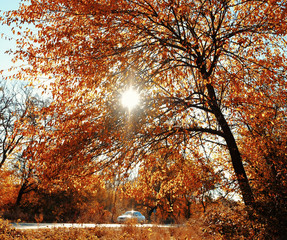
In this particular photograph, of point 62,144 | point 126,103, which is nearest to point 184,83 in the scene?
point 126,103

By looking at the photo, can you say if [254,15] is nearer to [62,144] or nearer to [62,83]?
[62,83]

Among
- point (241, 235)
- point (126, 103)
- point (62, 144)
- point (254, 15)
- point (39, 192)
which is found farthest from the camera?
point (39, 192)

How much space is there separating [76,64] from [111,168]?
3.28 metres

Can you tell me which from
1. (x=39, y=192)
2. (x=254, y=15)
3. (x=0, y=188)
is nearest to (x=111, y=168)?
(x=254, y=15)

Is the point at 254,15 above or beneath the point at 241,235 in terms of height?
above

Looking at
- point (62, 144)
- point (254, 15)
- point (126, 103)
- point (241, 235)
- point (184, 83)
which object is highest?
point (254, 15)

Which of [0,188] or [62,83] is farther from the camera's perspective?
[0,188]

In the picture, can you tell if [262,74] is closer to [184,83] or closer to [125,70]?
[184,83]

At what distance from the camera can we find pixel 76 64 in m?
6.54

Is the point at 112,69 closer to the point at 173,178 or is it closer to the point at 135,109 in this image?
the point at 135,109

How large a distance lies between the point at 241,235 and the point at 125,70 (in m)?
5.53

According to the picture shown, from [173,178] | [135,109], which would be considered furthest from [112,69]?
[173,178]

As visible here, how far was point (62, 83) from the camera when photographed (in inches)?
265

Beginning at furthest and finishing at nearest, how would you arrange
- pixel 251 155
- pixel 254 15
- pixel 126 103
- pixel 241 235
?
pixel 251 155, pixel 254 15, pixel 126 103, pixel 241 235
